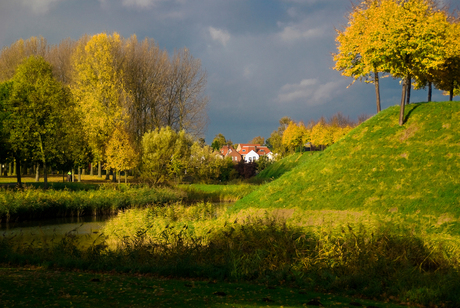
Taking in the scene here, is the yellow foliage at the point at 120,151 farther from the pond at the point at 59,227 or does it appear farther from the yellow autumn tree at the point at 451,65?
the yellow autumn tree at the point at 451,65

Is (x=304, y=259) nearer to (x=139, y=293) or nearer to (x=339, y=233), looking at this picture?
(x=339, y=233)

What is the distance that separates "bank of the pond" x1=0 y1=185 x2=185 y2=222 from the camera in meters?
24.7

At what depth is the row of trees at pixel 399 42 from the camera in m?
21.8

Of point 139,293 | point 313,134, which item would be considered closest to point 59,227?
point 139,293

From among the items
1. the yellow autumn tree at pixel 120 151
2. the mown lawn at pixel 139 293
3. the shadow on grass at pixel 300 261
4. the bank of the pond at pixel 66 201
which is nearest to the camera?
the mown lawn at pixel 139 293

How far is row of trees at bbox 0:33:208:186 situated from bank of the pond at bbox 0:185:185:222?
630 cm

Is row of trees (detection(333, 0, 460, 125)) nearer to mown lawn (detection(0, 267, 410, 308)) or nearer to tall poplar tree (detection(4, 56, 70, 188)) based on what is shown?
mown lawn (detection(0, 267, 410, 308))

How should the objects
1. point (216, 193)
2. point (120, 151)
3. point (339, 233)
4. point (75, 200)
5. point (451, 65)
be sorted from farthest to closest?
point (216, 193)
point (120, 151)
point (75, 200)
point (451, 65)
point (339, 233)

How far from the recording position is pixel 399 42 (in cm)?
2184

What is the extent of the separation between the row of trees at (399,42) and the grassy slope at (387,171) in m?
1.94

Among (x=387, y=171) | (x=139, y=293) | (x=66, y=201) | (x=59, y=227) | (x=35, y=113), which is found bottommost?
(x=59, y=227)

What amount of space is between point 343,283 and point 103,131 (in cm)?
3619

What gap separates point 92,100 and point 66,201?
15.6 meters

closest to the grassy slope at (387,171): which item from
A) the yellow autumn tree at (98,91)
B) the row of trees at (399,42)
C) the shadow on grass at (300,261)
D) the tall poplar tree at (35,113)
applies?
the row of trees at (399,42)
